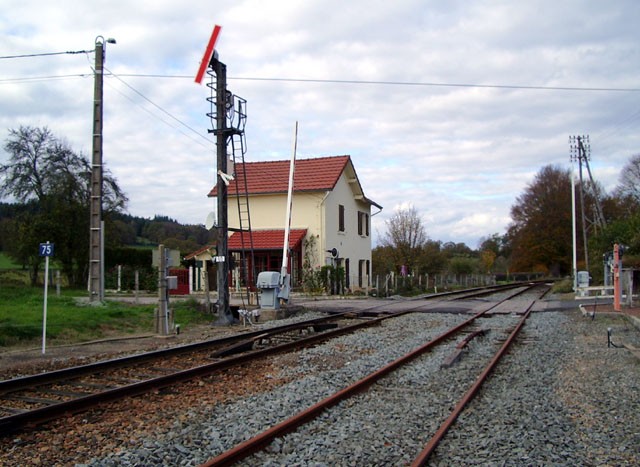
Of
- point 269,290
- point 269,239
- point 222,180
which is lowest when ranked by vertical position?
point 269,290

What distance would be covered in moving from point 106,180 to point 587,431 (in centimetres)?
3246

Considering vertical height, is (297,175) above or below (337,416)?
above

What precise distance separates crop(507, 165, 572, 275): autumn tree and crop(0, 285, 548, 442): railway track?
57579mm

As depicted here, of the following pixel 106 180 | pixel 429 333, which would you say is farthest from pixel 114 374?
pixel 106 180

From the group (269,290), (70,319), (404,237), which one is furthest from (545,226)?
(70,319)

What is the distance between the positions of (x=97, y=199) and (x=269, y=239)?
50.3 feet

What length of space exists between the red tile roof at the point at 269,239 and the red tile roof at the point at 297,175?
7.47 ft

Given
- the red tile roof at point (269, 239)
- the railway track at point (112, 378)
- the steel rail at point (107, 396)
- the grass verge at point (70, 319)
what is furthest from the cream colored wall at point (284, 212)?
the steel rail at point (107, 396)

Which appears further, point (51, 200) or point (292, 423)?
point (51, 200)

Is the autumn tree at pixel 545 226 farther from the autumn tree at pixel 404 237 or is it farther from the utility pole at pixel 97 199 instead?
the utility pole at pixel 97 199

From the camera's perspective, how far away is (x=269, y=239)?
3312 cm

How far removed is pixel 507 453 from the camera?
5.53m

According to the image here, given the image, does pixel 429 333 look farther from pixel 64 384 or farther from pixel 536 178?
pixel 536 178

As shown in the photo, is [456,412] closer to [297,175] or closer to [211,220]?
[211,220]
